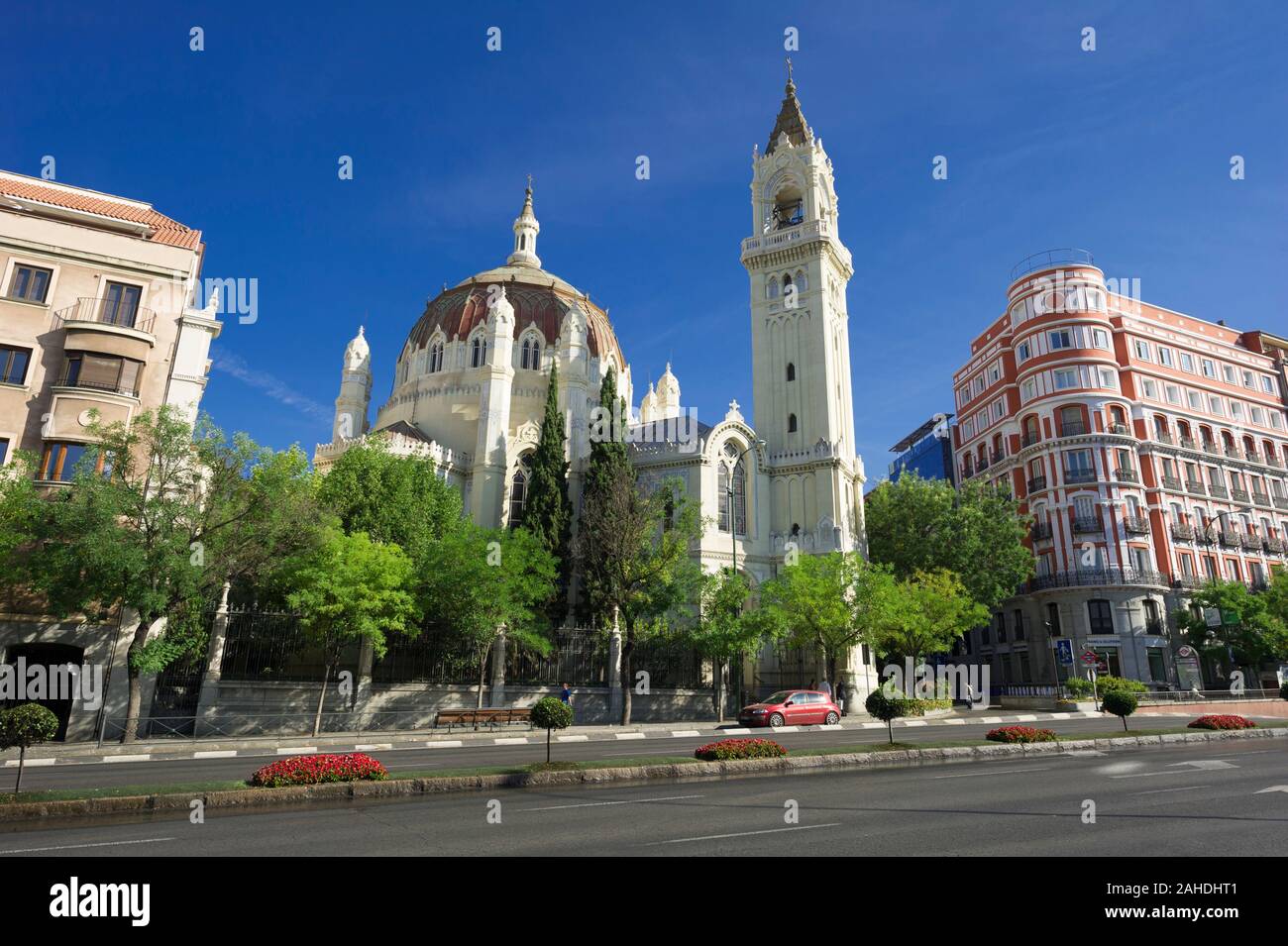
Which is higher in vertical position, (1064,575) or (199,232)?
(199,232)

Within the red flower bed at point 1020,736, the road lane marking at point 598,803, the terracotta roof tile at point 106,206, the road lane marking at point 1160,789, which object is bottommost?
the road lane marking at point 598,803

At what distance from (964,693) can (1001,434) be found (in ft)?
63.1

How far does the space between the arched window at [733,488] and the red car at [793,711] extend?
15.3 meters

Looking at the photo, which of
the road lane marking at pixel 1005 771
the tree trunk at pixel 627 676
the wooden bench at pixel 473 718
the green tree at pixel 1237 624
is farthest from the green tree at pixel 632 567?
the green tree at pixel 1237 624

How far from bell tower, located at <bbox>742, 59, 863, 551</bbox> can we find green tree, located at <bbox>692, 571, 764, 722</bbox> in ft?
31.7

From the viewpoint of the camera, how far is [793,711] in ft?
87.8

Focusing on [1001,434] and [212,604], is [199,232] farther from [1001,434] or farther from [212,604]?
[1001,434]

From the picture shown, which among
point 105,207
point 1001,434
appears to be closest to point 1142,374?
point 1001,434

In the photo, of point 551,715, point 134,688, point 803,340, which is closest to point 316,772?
point 551,715

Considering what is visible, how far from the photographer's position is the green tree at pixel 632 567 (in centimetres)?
3209

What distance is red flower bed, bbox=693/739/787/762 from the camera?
47.5 ft

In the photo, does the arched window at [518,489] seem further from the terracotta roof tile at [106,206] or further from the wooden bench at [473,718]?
the terracotta roof tile at [106,206]

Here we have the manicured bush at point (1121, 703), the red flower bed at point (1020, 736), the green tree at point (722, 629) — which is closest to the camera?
the red flower bed at point (1020, 736)

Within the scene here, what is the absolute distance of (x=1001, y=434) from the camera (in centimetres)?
5409
